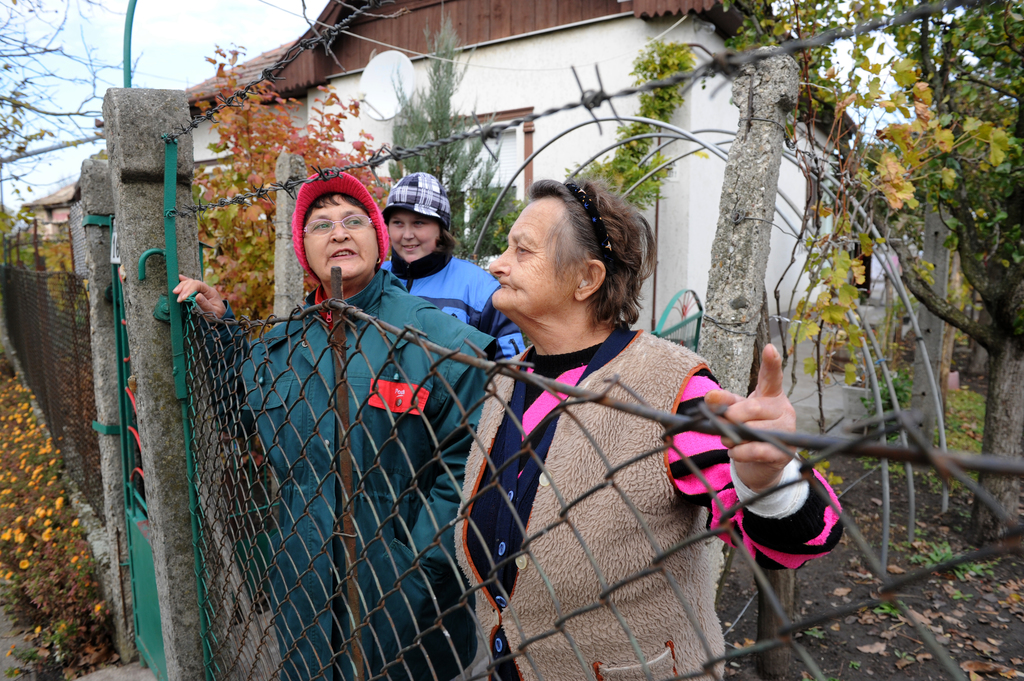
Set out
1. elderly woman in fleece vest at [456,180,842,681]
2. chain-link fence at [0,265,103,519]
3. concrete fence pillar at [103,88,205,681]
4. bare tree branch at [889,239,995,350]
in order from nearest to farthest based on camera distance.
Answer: elderly woman in fleece vest at [456,180,842,681], concrete fence pillar at [103,88,205,681], chain-link fence at [0,265,103,519], bare tree branch at [889,239,995,350]

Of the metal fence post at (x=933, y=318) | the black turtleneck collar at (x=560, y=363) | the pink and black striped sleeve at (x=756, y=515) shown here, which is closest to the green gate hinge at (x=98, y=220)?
the black turtleneck collar at (x=560, y=363)

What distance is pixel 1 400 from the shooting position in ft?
28.7

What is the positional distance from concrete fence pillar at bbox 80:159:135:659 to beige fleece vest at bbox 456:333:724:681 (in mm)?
2671

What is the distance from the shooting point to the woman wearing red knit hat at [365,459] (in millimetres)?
1615

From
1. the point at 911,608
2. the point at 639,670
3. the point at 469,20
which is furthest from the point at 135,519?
the point at 469,20

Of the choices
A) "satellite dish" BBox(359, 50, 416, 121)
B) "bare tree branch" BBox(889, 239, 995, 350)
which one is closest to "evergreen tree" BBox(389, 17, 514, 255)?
"satellite dish" BBox(359, 50, 416, 121)

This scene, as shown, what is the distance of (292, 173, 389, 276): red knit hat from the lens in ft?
6.74

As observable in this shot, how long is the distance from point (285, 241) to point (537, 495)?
248 cm

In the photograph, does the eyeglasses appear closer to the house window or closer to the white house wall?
the white house wall

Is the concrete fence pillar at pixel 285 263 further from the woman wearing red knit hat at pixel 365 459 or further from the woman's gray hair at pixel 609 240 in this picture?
the woman's gray hair at pixel 609 240

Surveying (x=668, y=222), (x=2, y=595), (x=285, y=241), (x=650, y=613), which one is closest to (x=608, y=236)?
(x=650, y=613)

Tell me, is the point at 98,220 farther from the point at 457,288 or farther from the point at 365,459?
the point at 365,459

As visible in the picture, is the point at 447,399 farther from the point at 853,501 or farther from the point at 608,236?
the point at 853,501

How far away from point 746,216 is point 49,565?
174 inches
